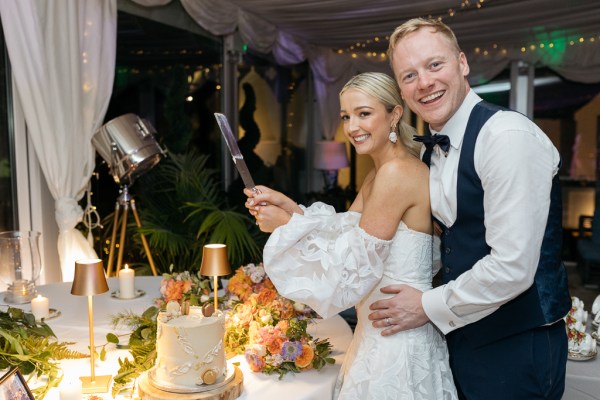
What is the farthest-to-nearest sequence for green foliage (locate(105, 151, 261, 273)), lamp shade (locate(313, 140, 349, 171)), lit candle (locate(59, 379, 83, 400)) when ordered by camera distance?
lamp shade (locate(313, 140, 349, 171))
green foliage (locate(105, 151, 261, 273))
lit candle (locate(59, 379, 83, 400))

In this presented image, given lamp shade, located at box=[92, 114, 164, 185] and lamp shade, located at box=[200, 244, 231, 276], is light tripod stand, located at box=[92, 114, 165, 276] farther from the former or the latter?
lamp shade, located at box=[200, 244, 231, 276]

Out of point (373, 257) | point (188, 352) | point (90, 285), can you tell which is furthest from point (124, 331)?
point (373, 257)

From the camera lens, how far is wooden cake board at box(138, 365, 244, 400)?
1521mm

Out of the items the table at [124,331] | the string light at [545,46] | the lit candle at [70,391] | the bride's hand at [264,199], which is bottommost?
the table at [124,331]

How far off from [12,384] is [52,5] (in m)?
3.06

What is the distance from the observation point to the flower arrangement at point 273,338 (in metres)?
1.79

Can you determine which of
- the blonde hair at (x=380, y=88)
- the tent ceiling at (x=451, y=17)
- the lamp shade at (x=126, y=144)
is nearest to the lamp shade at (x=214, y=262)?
the blonde hair at (x=380, y=88)

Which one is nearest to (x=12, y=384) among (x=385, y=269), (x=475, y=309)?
(x=385, y=269)

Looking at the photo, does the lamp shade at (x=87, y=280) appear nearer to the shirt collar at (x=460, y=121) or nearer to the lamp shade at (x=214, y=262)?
the lamp shade at (x=214, y=262)

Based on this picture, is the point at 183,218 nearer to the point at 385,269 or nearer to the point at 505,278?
the point at 385,269

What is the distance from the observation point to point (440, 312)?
1688mm

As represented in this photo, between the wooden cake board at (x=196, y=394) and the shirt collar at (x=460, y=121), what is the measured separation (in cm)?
93

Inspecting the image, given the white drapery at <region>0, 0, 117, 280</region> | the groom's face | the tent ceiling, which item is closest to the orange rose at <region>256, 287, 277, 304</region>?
the groom's face

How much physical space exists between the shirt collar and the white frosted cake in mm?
848
